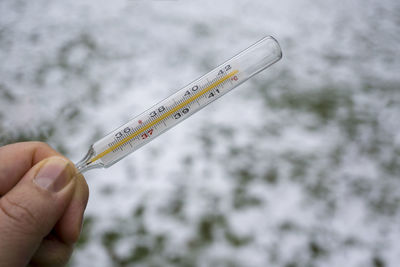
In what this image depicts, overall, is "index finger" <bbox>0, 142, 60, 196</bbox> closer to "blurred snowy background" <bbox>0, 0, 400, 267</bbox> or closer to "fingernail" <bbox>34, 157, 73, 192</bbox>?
"fingernail" <bbox>34, 157, 73, 192</bbox>

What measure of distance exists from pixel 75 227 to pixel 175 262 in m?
0.37

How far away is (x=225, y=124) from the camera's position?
1.43m

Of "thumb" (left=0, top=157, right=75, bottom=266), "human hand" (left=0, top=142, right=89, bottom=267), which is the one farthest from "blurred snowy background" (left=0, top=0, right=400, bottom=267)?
"thumb" (left=0, top=157, right=75, bottom=266)

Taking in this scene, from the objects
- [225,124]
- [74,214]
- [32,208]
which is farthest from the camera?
[225,124]

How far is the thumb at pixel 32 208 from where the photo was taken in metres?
0.67

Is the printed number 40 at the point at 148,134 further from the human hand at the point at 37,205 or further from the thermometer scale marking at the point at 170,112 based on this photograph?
the human hand at the point at 37,205

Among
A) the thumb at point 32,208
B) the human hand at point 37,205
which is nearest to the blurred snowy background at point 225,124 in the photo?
the human hand at point 37,205

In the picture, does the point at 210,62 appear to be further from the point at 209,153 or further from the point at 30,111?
the point at 30,111

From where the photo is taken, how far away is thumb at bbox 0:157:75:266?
0.67m

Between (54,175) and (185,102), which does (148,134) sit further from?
(54,175)

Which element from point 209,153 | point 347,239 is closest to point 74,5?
point 209,153

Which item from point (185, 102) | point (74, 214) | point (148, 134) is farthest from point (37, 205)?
point (185, 102)

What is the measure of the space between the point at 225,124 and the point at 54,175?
0.80 meters

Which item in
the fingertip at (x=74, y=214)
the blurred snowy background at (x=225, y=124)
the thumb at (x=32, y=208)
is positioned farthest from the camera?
the blurred snowy background at (x=225, y=124)
